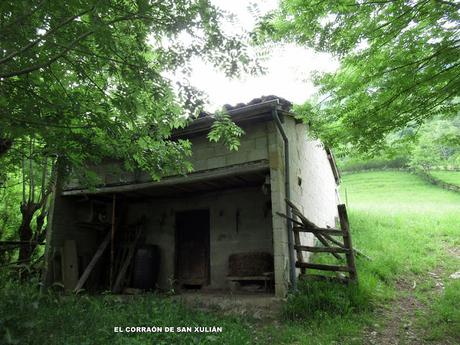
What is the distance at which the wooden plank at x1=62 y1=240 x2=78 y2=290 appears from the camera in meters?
8.15

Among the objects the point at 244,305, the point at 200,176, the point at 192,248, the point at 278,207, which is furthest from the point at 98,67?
the point at 192,248

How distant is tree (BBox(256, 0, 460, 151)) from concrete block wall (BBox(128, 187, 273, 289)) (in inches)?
127

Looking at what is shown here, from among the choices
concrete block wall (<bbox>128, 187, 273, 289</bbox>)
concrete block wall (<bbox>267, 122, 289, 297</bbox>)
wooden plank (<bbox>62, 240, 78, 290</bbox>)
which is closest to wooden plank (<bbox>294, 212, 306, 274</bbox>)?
concrete block wall (<bbox>267, 122, 289, 297</bbox>)

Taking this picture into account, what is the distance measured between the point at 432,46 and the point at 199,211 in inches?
251

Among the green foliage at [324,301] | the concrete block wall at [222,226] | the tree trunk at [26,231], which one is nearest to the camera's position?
the green foliage at [324,301]

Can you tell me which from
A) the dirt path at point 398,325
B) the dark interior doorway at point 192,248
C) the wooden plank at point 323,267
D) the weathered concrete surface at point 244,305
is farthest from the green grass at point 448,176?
the weathered concrete surface at point 244,305

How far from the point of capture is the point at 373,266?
23.9 feet

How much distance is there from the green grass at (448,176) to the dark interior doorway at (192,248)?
2686cm

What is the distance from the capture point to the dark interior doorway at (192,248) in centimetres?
848

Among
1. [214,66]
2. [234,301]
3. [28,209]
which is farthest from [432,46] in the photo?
[28,209]

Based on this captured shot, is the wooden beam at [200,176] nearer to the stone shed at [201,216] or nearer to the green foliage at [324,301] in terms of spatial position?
the stone shed at [201,216]

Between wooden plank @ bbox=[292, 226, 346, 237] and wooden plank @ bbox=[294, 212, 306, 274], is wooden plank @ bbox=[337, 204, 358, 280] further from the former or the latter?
wooden plank @ bbox=[294, 212, 306, 274]

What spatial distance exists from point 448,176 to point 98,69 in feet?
115

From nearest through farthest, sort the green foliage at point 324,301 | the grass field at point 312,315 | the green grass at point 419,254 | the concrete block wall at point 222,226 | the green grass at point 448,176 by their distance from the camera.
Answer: the grass field at point 312,315, the green foliage at point 324,301, the green grass at point 419,254, the concrete block wall at point 222,226, the green grass at point 448,176
